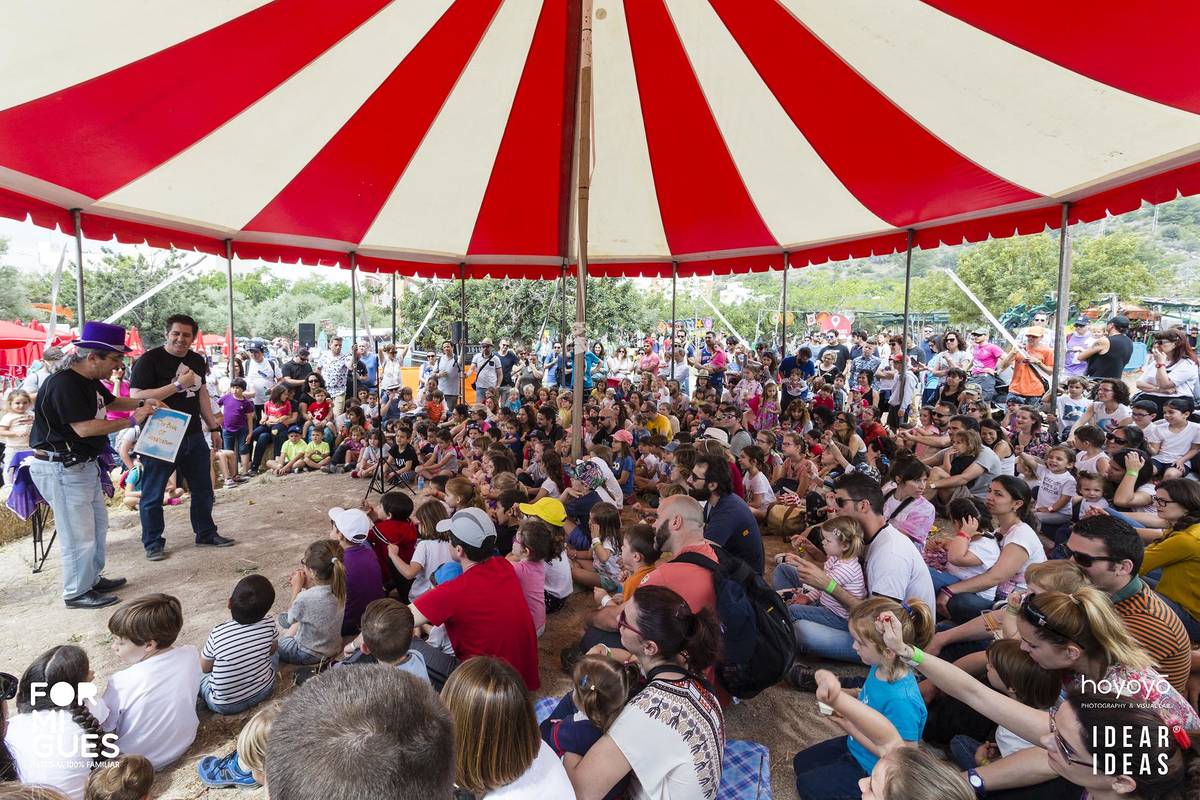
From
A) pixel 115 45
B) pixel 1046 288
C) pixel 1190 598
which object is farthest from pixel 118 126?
pixel 1046 288

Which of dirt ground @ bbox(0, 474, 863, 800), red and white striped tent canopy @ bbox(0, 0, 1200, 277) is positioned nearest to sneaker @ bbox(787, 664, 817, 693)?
dirt ground @ bbox(0, 474, 863, 800)

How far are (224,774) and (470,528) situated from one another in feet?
4.19

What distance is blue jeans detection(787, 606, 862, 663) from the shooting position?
3.17 metres

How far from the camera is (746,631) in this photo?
2.57 metres

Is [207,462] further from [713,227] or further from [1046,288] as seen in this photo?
[1046,288]

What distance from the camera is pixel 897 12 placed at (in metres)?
3.51

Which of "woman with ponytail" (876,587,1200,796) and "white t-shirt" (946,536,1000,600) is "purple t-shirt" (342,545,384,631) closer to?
"woman with ponytail" (876,587,1200,796)

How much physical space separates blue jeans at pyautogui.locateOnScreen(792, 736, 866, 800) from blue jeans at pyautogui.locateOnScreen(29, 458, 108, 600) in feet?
13.8

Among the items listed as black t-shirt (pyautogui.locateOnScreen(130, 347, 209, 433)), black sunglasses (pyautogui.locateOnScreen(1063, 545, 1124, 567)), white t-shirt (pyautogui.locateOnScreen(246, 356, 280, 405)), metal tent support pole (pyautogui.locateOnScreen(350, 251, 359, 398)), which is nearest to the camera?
black sunglasses (pyautogui.locateOnScreen(1063, 545, 1124, 567))

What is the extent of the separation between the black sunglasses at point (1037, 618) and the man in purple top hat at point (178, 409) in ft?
16.3

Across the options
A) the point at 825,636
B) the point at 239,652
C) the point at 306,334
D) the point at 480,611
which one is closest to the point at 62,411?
the point at 239,652

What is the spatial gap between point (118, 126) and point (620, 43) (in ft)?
11.4

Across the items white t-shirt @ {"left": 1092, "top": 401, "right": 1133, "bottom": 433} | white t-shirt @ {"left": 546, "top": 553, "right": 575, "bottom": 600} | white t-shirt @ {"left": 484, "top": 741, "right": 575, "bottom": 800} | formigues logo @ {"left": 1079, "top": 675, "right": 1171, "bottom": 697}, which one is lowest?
white t-shirt @ {"left": 546, "top": 553, "right": 575, "bottom": 600}

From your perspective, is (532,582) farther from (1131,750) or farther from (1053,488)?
(1053,488)
